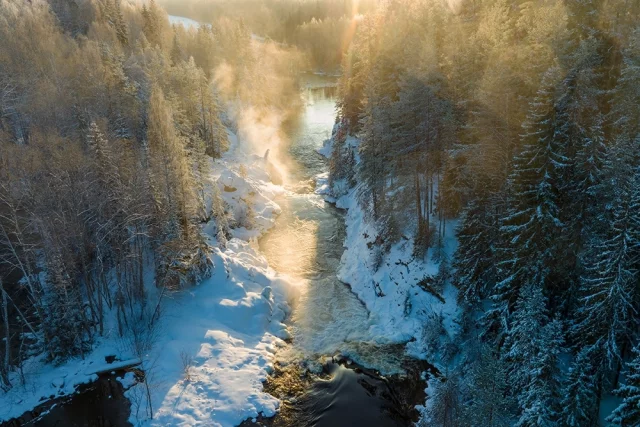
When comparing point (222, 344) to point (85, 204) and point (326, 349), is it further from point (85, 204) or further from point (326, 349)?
point (85, 204)

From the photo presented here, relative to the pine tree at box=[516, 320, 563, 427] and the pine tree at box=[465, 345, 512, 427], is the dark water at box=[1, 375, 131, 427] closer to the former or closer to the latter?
the pine tree at box=[465, 345, 512, 427]

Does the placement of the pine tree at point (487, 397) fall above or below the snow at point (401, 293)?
above

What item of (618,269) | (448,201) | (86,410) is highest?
(618,269)

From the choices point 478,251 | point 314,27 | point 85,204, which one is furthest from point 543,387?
point 314,27

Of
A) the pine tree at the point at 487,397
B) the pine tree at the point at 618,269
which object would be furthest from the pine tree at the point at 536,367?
the pine tree at the point at 618,269

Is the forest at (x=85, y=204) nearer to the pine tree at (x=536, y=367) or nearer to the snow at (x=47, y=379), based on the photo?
the snow at (x=47, y=379)

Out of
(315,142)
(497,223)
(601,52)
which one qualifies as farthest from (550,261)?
(315,142)
